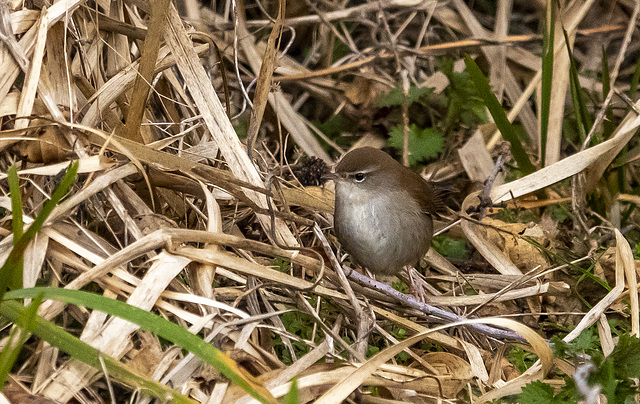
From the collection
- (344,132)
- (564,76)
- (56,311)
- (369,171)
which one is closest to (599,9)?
(564,76)

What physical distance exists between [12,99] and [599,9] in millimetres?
4532

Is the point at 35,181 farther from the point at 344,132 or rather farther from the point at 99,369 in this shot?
the point at 344,132

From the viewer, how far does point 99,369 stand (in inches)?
76.7

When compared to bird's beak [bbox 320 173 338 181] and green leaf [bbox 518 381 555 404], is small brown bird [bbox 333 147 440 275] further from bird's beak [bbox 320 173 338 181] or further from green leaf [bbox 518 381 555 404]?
green leaf [bbox 518 381 555 404]

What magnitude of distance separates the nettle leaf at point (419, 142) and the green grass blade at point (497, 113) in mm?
593

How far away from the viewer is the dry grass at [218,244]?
214cm

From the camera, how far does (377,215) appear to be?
3174 millimetres

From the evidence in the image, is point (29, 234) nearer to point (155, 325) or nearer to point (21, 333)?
point (21, 333)

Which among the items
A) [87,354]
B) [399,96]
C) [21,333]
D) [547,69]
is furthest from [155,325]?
[399,96]

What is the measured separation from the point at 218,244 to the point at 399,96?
236 centimetres

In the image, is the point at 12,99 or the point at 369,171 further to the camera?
the point at 369,171

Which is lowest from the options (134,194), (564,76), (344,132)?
(344,132)

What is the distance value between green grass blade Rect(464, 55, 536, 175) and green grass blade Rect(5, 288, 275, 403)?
227cm

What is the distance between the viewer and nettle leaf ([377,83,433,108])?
4414 millimetres
